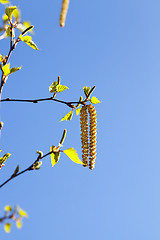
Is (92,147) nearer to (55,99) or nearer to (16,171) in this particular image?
(55,99)

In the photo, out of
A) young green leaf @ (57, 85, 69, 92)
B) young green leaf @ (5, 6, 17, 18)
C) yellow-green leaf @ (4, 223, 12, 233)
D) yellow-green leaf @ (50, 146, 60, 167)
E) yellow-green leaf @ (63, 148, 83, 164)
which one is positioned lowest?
yellow-green leaf @ (4, 223, 12, 233)

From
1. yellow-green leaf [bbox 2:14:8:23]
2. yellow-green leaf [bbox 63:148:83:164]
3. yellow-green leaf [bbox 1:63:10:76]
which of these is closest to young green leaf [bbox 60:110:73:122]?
yellow-green leaf [bbox 63:148:83:164]

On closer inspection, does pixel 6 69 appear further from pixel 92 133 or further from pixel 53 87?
pixel 92 133

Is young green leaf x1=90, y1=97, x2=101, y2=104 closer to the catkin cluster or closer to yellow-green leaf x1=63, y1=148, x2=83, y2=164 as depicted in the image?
the catkin cluster

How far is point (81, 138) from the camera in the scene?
6.40 feet

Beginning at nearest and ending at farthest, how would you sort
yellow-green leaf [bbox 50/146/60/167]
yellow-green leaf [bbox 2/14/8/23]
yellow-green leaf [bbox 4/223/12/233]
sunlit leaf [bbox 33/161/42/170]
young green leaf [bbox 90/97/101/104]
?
1. yellow-green leaf [bbox 4/223/12/233]
2. sunlit leaf [bbox 33/161/42/170]
3. yellow-green leaf [bbox 50/146/60/167]
4. yellow-green leaf [bbox 2/14/8/23]
5. young green leaf [bbox 90/97/101/104]

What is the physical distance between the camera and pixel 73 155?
5.95 ft

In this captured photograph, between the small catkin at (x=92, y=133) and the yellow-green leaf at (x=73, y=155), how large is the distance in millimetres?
87

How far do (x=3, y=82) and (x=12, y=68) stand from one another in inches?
3.7

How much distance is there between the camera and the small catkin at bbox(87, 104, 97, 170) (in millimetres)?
1860

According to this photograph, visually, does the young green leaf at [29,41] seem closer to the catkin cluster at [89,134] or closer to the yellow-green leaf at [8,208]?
the catkin cluster at [89,134]

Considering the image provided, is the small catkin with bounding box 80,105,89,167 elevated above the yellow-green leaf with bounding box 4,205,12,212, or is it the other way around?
the small catkin with bounding box 80,105,89,167

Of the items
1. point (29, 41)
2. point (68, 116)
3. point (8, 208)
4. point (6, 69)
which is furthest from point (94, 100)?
point (8, 208)

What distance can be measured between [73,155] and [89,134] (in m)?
0.21
